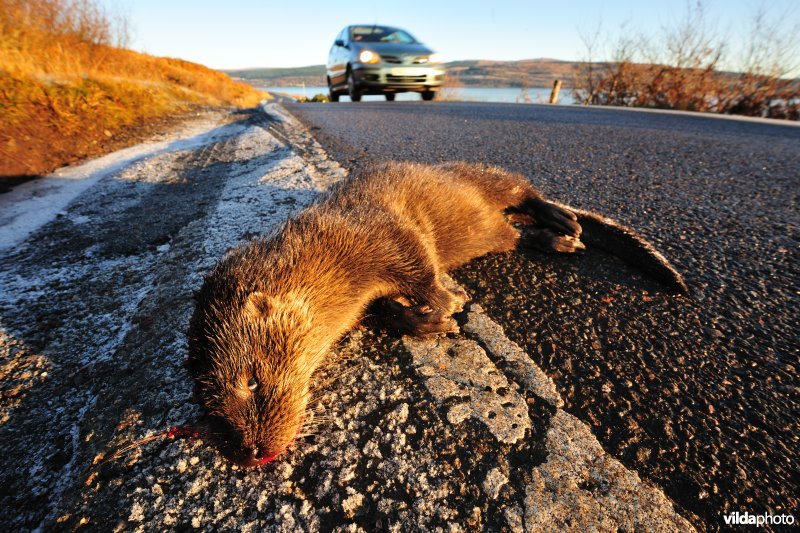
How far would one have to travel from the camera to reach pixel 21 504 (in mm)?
1046

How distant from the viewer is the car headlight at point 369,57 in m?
11.0

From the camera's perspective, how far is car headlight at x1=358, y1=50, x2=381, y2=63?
432 inches

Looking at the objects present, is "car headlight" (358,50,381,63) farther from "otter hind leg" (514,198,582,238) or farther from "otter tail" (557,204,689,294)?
"otter tail" (557,204,689,294)

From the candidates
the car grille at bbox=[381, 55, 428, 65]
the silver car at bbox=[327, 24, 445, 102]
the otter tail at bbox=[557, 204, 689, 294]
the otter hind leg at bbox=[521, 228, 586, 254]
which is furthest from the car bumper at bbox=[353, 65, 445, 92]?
the otter hind leg at bbox=[521, 228, 586, 254]

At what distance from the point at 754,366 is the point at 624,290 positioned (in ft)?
1.94

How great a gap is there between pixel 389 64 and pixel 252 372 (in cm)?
1137

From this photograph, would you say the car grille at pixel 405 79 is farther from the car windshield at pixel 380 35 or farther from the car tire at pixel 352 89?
the car windshield at pixel 380 35

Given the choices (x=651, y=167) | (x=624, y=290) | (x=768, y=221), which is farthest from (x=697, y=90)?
(x=624, y=290)

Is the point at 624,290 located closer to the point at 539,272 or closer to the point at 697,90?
the point at 539,272

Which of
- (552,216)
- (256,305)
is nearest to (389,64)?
(552,216)

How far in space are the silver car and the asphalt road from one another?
8.40m

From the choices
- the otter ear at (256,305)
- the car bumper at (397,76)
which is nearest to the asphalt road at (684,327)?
the otter ear at (256,305)

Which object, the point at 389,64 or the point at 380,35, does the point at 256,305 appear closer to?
the point at 389,64

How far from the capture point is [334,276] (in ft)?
6.23
